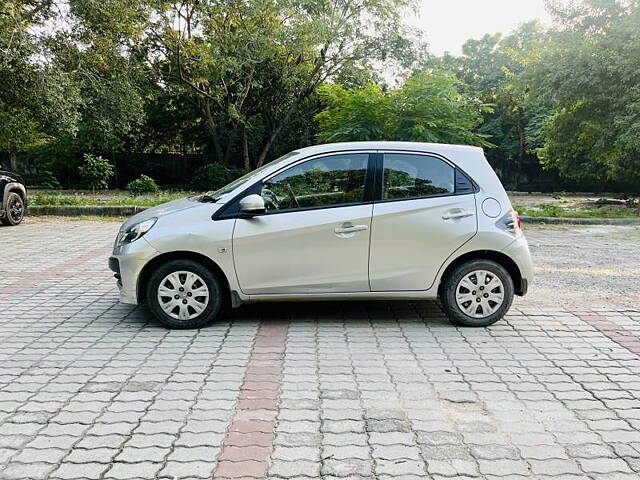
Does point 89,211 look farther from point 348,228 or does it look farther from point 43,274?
point 348,228

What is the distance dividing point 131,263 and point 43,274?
3.19m

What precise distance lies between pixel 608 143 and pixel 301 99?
12477mm

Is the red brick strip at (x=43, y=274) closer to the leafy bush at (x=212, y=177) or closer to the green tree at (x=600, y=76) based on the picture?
the green tree at (x=600, y=76)

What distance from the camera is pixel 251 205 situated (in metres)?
4.92

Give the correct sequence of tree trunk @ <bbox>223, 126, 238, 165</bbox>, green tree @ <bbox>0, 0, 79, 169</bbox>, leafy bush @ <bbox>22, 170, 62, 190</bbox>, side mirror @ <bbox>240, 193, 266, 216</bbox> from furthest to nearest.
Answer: leafy bush @ <bbox>22, 170, 62, 190</bbox> → tree trunk @ <bbox>223, 126, 238, 165</bbox> → green tree @ <bbox>0, 0, 79, 169</bbox> → side mirror @ <bbox>240, 193, 266, 216</bbox>

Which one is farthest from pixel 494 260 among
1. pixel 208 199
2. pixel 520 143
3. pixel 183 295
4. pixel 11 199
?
pixel 520 143

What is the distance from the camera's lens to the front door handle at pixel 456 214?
5.10 m

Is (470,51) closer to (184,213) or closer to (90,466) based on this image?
(184,213)

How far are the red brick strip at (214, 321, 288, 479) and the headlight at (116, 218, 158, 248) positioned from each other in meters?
1.41

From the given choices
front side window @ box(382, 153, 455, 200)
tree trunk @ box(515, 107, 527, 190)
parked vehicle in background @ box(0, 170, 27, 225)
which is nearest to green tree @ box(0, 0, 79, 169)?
Answer: parked vehicle in background @ box(0, 170, 27, 225)

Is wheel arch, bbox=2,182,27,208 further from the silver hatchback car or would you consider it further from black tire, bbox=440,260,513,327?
black tire, bbox=440,260,513,327

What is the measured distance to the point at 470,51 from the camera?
33750 mm

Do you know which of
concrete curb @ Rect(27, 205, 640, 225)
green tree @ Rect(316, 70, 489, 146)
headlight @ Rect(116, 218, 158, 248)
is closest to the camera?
headlight @ Rect(116, 218, 158, 248)

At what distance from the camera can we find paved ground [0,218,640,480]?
2902 mm
